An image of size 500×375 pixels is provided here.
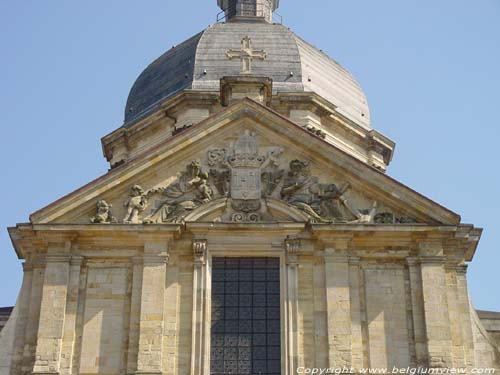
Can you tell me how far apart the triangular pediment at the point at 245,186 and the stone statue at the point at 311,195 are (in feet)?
0.07

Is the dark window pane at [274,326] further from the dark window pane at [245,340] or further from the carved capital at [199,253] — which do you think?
the carved capital at [199,253]

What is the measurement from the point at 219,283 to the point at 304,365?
2.73m

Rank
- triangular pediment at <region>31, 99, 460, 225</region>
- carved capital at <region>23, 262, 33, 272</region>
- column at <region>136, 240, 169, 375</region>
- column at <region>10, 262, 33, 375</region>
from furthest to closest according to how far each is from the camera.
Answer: triangular pediment at <region>31, 99, 460, 225</region>, carved capital at <region>23, 262, 33, 272</region>, column at <region>10, 262, 33, 375</region>, column at <region>136, 240, 169, 375</region>

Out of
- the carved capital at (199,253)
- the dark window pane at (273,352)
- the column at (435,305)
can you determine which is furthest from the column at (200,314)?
the column at (435,305)

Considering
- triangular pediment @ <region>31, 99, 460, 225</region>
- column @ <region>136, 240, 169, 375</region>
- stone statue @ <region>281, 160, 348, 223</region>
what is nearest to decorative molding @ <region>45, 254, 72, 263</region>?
triangular pediment @ <region>31, 99, 460, 225</region>

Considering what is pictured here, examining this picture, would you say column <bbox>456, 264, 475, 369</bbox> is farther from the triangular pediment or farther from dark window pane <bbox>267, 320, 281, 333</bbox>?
dark window pane <bbox>267, 320, 281, 333</bbox>

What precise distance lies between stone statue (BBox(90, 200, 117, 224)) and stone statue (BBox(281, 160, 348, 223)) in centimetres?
383

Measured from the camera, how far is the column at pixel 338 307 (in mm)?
23641

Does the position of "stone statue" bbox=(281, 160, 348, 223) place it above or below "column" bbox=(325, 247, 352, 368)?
above

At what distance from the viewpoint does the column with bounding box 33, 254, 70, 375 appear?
23484mm

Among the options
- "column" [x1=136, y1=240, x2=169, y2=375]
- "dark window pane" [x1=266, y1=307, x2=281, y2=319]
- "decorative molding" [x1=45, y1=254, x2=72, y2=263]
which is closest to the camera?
"column" [x1=136, y1=240, x2=169, y2=375]

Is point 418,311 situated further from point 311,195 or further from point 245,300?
point 245,300

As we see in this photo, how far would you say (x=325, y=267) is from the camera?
81.0 ft

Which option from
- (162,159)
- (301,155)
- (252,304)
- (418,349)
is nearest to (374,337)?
(418,349)
